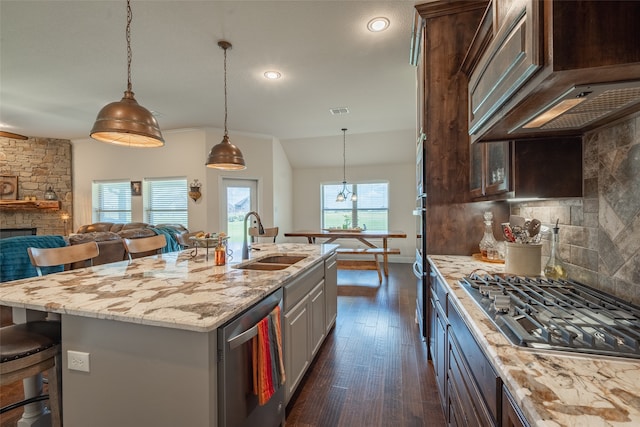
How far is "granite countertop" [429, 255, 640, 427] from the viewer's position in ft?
1.74

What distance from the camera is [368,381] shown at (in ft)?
6.95

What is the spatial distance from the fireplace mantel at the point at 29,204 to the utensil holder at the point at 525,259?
8.38 metres

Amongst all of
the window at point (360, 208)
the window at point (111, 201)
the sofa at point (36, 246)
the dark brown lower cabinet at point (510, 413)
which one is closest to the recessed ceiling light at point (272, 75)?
the sofa at point (36, 246)

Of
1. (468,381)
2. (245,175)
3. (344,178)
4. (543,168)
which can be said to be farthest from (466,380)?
(344,178)

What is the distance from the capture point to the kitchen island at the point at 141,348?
1061mm

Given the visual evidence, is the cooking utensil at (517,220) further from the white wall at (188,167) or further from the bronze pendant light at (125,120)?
the white wall at (188,167)

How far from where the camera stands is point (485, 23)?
1.35m

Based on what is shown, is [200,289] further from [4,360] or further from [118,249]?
[118,249]

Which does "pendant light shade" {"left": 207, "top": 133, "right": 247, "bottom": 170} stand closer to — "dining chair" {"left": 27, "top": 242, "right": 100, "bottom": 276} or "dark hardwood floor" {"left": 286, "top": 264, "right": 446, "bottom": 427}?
"dining chair" {"left": 27, "top": 242, "right": 100, "bottom": 276}

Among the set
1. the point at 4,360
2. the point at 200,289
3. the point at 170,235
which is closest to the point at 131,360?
the point at 200,289

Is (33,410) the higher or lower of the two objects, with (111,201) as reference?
lower

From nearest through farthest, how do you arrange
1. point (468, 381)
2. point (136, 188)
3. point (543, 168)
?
point (468, 381) < point (543, 168) < point (136, 188)

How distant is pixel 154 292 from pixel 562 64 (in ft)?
5.76

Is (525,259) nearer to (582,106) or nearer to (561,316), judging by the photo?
(561,316)
